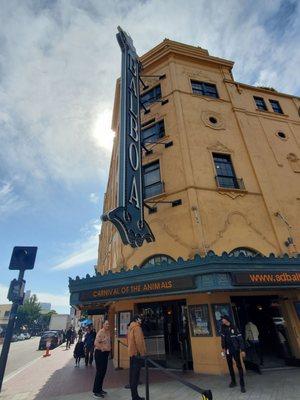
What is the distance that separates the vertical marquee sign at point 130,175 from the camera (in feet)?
28.1

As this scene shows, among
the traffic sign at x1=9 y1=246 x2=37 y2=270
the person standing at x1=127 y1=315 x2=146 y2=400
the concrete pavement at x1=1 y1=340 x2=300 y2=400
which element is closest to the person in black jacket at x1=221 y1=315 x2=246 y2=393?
the concrete pavement at x1=1 y1=340 x2=300 y2=400

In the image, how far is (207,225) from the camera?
34.7ft

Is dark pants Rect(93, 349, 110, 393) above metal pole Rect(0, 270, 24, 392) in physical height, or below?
below

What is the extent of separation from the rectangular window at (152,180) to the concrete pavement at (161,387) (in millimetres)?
7366

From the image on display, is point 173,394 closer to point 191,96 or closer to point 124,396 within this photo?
point 124,396

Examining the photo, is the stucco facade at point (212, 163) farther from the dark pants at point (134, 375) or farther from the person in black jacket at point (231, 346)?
the dark pants at point (134, 375)

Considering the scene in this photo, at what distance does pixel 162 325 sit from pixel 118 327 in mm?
1879

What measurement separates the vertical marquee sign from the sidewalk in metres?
4.13

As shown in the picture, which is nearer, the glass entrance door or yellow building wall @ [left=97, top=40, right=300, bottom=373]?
the glass entrance door

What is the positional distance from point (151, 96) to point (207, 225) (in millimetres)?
9695

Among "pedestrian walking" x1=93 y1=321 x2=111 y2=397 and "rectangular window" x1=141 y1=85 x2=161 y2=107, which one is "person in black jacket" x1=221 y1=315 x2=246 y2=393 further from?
"rectangular window" x1=141 y1=85 x2=161 y2=107

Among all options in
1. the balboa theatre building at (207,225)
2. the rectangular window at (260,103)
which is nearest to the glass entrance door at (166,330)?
the balboa theatre building at (207,225)

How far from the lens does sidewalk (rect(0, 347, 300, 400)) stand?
615 cm

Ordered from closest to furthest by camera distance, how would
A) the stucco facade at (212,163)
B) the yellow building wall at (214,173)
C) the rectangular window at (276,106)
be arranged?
the yellow building wall at (214,173) → the stucco facade at (212,163) → the rectangular window at (276,106)
